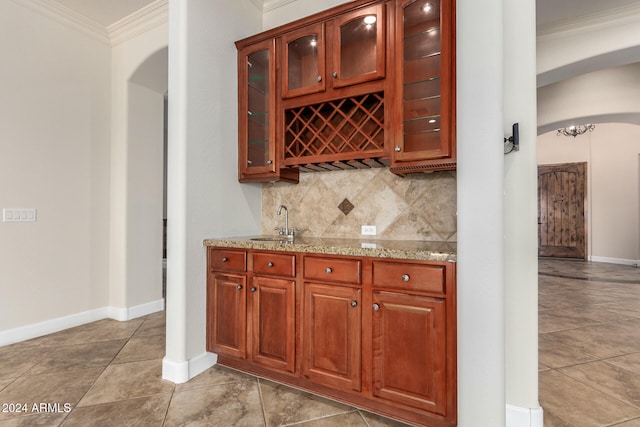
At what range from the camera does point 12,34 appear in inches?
108

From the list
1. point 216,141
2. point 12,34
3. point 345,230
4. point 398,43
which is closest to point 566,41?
point 398,43

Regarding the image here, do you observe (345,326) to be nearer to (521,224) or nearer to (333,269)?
(333,269)

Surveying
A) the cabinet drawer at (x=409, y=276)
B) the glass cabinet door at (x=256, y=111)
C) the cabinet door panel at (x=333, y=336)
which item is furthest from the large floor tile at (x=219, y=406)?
the glass cabinet door at (x=256, y=111)

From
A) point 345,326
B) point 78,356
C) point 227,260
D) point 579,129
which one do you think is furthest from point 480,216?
point 579,129

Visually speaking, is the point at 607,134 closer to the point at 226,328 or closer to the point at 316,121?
the point at 316,121

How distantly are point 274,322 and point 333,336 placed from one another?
44 centimetres

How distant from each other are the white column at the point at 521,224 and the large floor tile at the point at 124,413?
1.99m

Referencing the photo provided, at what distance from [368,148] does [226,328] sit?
5.45ft

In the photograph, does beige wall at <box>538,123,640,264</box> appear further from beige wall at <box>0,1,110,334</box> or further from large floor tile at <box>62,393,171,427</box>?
beige wall at <box>0,1,110,334</box>

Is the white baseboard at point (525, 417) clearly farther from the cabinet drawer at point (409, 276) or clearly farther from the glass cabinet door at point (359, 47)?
the glass cabinet door at point (359, 47)

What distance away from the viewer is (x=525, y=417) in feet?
5.39

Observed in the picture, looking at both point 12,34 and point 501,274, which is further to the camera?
point 12,34

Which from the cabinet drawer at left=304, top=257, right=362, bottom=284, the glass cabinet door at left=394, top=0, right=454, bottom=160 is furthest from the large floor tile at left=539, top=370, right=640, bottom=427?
the glass cabinet door at left=394, top=0, right=454, bottom=160

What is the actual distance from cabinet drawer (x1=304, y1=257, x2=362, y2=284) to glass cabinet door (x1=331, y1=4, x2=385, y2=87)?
125 cm
